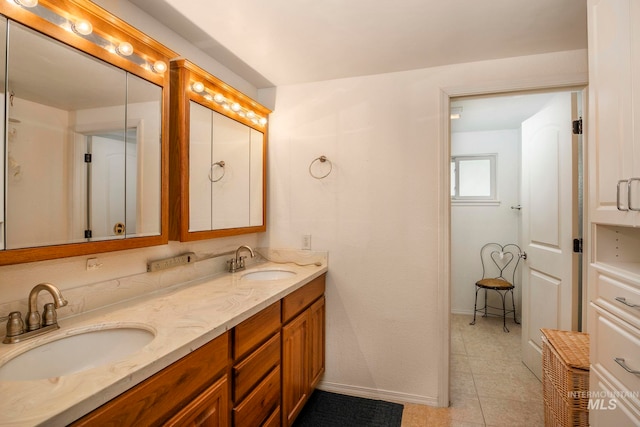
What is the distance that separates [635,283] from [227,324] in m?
1.46

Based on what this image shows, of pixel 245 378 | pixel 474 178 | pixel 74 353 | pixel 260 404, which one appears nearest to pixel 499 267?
pixel 474 178

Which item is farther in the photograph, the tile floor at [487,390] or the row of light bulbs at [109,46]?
the tile floor at [487,390]

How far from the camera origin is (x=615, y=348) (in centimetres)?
117

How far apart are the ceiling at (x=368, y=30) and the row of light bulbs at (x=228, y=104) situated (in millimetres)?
288

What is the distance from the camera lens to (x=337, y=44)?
1875 millimetres

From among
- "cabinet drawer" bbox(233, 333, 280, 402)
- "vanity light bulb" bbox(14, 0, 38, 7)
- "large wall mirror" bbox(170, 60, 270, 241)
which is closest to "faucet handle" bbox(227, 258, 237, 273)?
"large wall mirror" bbox(170, 60, 270, 241)

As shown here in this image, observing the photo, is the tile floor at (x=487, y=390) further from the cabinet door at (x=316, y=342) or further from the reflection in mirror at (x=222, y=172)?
the reflection in mirror at (x=222, y=172)

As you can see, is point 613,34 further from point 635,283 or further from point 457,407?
point 457,407

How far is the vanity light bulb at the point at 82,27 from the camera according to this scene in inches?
45.9

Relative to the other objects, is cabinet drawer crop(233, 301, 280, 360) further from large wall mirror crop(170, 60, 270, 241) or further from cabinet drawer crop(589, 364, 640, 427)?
cabinet drawer crop(589, 364, 640, 427)

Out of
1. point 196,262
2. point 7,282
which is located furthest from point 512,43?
point 7,282

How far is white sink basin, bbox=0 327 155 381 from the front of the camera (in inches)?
37.4

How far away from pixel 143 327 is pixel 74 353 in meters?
0.23

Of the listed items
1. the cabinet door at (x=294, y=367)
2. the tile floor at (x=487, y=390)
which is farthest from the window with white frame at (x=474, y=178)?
the cabinet door at (x=294, y=367)
